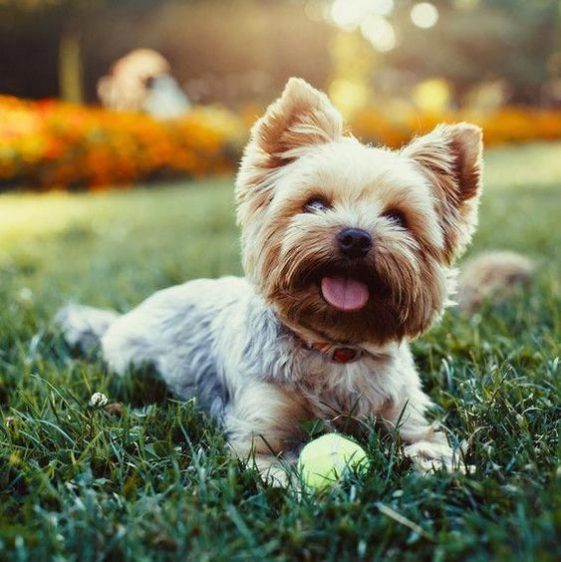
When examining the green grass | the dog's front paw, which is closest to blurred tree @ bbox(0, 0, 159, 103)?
the green grass

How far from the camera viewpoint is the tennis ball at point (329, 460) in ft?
9.46

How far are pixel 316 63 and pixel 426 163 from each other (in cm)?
2561

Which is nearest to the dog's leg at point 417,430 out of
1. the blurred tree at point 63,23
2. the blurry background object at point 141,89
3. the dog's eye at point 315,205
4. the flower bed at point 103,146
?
the dog's eye at point 315,205

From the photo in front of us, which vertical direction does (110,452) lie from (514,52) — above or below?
below

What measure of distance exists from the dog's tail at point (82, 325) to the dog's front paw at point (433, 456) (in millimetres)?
2189

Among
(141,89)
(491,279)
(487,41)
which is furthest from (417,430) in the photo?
(487,41)

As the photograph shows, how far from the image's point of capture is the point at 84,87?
82.3 feet

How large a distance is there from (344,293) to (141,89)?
20.0 m

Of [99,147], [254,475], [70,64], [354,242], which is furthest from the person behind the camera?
[70,64]

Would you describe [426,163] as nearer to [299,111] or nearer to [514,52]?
[299,111]

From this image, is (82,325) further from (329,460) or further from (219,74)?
(219,74)

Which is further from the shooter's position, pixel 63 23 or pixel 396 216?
pixel 63 23

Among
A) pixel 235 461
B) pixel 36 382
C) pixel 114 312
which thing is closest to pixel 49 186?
pixel 114 312

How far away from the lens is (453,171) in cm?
367
